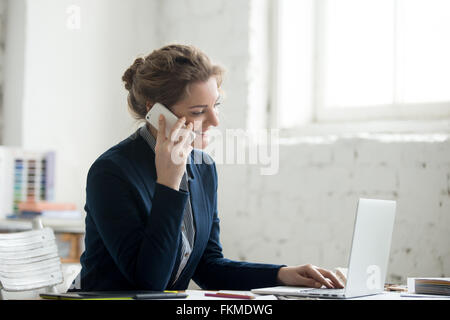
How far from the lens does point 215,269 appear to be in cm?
148

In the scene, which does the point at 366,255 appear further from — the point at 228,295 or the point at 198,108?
the point at 198,108

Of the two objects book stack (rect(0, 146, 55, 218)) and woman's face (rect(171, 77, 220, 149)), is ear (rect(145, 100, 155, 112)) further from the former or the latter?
book stack (rect(0, 146, 55, 218))

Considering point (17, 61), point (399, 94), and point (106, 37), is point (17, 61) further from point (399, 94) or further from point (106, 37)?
point (399, 94)

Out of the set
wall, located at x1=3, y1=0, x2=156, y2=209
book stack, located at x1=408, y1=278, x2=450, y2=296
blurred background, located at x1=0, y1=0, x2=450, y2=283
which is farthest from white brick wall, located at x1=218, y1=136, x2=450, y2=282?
book stack, located at x1=408, y1=278, x2=450, y2=296

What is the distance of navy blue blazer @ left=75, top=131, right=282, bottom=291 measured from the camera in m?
1.20

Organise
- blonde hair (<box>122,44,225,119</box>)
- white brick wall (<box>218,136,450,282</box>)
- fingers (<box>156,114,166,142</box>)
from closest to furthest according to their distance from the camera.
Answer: fingers (<box>156,114,166,142</box>)
blonde hair (<box>122,44,225,119</box>)
white brick wall (<box>218,136,450,282</box>)

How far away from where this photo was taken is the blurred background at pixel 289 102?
7.52 ft

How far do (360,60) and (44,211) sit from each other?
155cm

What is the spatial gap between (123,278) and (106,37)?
2.03 metres

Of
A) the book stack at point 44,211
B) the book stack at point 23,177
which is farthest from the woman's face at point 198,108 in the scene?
the book stack at point 23,177

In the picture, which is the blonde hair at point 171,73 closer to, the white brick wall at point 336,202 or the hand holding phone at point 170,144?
the hand holding phone at point 170,144

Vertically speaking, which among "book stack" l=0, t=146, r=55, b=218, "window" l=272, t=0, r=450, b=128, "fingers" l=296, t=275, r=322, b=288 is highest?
"window" l=272, t=0, r=450, b=128

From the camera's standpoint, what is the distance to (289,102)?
2.79 metres

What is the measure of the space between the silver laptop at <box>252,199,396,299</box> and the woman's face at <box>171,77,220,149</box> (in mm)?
450
